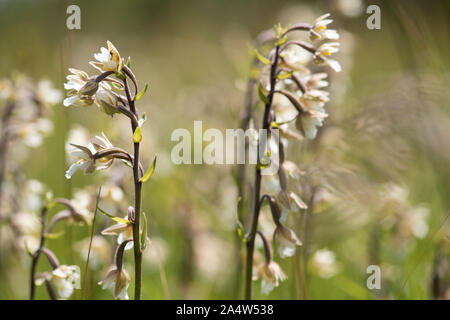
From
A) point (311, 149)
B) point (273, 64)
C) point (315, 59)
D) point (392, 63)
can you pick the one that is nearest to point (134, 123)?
point (273, 64)

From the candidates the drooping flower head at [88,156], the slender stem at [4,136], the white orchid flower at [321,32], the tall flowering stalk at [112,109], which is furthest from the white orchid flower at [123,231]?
the slender stem at [4,136]

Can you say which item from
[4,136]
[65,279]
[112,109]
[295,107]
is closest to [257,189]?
[295,107]

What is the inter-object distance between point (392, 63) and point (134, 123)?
10.2m

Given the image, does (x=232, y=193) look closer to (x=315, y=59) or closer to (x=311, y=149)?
(x=311, y=149)

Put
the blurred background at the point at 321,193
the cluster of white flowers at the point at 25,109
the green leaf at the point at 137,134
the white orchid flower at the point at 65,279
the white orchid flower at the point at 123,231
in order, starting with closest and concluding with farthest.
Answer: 1. the green leaf at the point at 137,134
2. the white orchid flower at the point at 123,231
3. the white orchid flower at the point at 65,279
4. the blurred background at the point at 321,193
5. the cluster of white flowers at the point at 25,109

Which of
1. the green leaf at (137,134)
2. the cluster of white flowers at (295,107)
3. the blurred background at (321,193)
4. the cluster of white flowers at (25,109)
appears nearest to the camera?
the green leaf at (137,134)

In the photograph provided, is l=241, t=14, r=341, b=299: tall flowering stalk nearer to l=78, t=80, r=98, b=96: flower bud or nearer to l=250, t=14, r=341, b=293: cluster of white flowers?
l=250, t=14, r=341, b=293: cluster of white flowers

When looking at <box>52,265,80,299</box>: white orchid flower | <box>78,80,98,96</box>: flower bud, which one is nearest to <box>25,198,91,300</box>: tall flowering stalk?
<box>52,265,80,299</box>: white orchid flower

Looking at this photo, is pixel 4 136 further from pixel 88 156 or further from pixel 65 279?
pixel 88 156

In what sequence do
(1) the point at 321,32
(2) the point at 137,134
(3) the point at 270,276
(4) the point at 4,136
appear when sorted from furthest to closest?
(4) the point at 4,136
(3) the point at 270,276
(1) the point at 321,32
(2) the point at 137,134

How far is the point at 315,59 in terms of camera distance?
187cm

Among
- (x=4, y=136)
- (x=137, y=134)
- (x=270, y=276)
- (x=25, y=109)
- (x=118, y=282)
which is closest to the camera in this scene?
(x=137, y=134)

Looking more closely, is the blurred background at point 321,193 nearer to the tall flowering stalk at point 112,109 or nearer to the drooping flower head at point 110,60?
the tall flowering stalk at point 112,109

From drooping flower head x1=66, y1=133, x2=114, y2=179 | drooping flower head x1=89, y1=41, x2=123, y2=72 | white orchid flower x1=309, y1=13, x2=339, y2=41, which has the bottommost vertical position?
drooping flower head x1=66, y1=133, x2=114, y2=179
